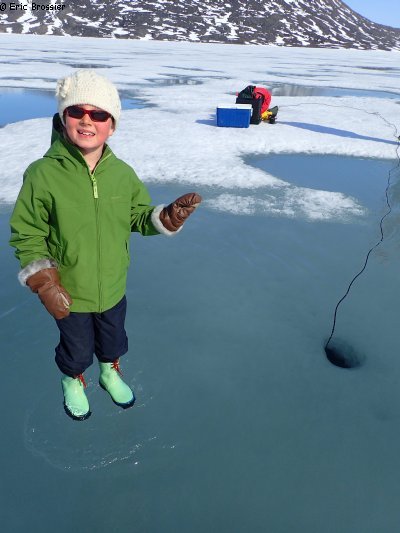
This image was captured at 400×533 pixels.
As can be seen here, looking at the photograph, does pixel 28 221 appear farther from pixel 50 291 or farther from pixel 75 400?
pixel 75 400

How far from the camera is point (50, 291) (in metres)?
1.73

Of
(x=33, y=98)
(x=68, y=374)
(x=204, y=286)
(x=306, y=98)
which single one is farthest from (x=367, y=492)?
(x=306, y=98)

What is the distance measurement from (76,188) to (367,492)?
2033 mm

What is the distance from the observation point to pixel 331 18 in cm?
13038

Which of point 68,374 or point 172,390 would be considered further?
point 172,390

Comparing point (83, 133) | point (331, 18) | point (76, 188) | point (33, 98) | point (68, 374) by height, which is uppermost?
point (331, 18)

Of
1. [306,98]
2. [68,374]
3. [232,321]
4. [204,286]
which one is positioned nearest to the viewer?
[68,374]

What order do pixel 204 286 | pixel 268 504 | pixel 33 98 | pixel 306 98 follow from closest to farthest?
pixel 268 504, pixel 204 286, pixel 33 98, pixel 306 98

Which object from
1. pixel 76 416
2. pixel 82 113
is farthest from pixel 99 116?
pixel 76 416

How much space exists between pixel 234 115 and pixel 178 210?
28.6 ft

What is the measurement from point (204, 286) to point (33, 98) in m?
12.6

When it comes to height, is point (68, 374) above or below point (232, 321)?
above

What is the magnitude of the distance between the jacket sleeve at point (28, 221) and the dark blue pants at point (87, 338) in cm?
41

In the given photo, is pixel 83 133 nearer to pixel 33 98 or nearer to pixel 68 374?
pixel 68 374
